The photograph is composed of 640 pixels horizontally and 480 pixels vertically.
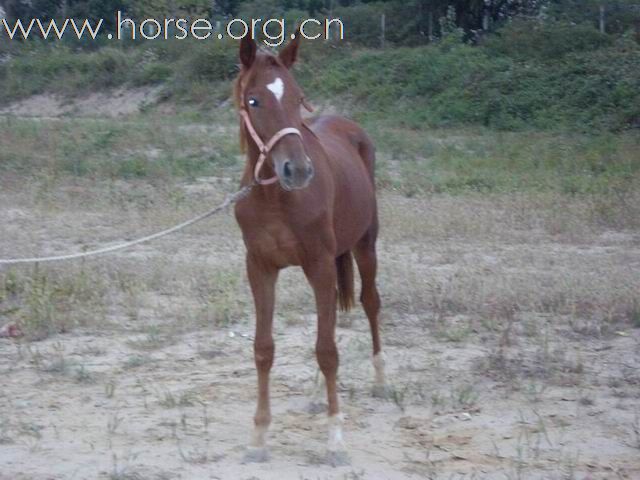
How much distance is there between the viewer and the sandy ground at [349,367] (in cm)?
484

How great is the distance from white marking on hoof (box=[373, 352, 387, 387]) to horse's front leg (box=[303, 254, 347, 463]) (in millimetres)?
950

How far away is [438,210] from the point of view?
11273mm

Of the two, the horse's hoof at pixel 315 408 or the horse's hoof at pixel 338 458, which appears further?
the horse's hoof at pixel 315 408

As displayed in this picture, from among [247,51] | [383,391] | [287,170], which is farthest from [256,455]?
[247,51]

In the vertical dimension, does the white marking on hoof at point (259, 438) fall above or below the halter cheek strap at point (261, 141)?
below

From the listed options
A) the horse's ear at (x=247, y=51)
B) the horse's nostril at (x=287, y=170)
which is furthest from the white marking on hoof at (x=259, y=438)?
the horse's ear at (x=247, y=51)

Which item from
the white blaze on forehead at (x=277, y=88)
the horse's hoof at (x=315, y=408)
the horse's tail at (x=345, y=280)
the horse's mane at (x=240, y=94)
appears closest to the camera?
the white blaze on forehead at (x=277, y=88)

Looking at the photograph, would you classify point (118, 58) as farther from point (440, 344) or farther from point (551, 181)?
→ point (440, 344)

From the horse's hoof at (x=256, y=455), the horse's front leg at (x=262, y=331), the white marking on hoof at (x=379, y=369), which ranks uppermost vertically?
the horse's front leg at (x=262, y=331)

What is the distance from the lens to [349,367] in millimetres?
6336

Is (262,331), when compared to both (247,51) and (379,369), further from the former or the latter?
(247,51)

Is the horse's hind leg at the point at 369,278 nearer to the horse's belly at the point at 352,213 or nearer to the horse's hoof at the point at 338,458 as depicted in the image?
the horse's belly at the point at 352,213

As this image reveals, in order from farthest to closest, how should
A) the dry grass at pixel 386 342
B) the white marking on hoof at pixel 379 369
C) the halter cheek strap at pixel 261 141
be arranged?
the white marking on hoof at pixel 379 369, the dry grass at pixel 386 342, the halter cheek strap at pixel 261 141

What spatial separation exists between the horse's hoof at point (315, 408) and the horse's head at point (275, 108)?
5.53 feet
